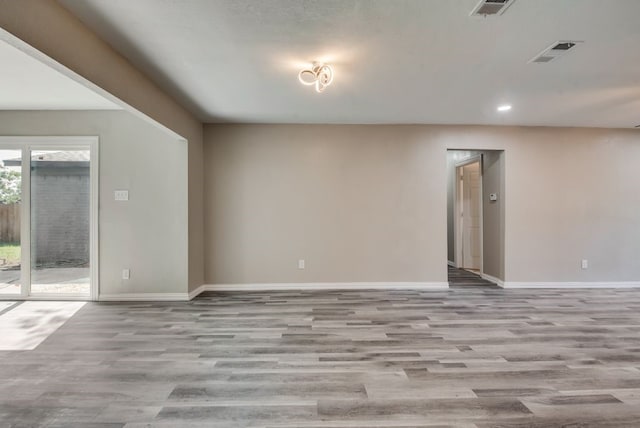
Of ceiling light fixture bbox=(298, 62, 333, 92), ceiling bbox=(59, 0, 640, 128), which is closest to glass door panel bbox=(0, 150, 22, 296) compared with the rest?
ceiling bbox=(59, 0, 640, 128)

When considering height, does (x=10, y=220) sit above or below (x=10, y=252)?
above

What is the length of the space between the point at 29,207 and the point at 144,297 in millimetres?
1905

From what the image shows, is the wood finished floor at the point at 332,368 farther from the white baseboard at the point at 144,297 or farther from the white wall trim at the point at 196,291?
the white wall trim at the point at 196,291

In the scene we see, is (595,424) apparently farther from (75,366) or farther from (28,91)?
(28,91)

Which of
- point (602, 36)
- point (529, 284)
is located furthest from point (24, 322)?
point (529, 284)

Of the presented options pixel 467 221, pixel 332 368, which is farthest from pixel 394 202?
pixel 332 368

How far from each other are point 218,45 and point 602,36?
2.89 m

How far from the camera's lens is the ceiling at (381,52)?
1.99 m

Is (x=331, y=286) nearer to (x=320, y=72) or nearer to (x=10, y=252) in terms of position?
(x=320, y=72)

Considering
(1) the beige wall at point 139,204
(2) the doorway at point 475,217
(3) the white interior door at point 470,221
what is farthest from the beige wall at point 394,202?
(3) the white interior door at point 470,221

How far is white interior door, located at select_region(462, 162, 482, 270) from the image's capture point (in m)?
6.30

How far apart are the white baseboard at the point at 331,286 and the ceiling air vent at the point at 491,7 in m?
3.58

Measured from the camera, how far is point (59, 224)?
13.4 ft

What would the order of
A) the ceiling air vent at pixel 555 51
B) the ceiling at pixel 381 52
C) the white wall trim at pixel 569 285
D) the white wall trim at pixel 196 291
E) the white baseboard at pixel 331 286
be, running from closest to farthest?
the ceiling at pixel 381 52
the ceiling air vent at pixel 555 51
the white wall trim at pixel 196 291
the white baseboard at pixel 331 286
the white wall trim at pixel 569 285
